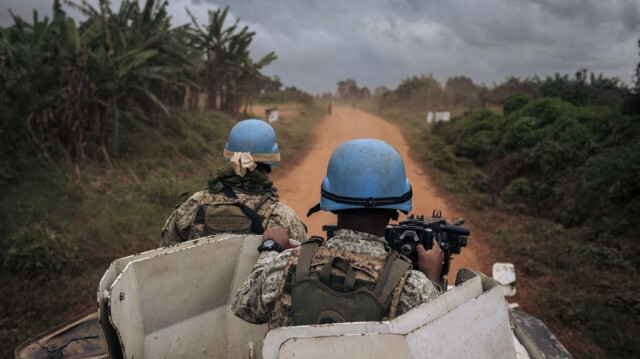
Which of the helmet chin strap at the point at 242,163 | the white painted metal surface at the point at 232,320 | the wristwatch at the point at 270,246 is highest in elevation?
the helmet chin strap at the point at 242,163

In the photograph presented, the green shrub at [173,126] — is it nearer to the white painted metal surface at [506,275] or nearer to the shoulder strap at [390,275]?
the white painted metal surface at [506,275]

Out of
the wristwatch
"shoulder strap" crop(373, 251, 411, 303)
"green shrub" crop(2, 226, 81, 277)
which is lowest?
"green shrub" crop(2, 226, 81, 277)

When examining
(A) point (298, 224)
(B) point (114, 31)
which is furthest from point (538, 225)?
(B) point (114, 31)

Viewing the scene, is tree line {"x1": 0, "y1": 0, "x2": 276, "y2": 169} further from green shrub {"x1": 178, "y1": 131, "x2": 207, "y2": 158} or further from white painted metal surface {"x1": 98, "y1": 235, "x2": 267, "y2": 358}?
white painted metal surface {"x1": 98, "y1": 235, "x2": 267, "y2": 358}

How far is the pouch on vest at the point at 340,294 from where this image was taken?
1574 millimetres

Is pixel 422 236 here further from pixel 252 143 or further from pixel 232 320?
pixel 252 143

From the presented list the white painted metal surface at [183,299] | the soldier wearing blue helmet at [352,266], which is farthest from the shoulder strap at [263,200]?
the soldier wearing blue helmet at [352,266]

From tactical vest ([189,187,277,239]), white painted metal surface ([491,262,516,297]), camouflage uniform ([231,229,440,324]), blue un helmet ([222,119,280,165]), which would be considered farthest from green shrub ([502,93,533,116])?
camouflage uniform ([231,229,440,324])

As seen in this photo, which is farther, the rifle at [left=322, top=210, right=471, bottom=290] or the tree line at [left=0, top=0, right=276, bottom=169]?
the tree line at [left=0, top=0, right=276, bottom=169]

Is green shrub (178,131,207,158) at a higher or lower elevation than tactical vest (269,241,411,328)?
lower

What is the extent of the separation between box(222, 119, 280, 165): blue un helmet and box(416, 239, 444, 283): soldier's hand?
1469 millimetres

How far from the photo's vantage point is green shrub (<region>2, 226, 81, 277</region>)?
205 inches

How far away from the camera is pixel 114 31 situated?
32.9 feet

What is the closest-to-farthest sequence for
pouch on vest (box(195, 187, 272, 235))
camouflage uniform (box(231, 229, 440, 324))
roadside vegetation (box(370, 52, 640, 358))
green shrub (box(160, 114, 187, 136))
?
1. camouflage uniform (box(231, 229, 440, 324))
2. pouch on vest (box(195, 187, 272, 235))
3. roadside vegetation (box(370, 52, 640, 358))
4. green shrub (box(160, 114, 187, 136))
